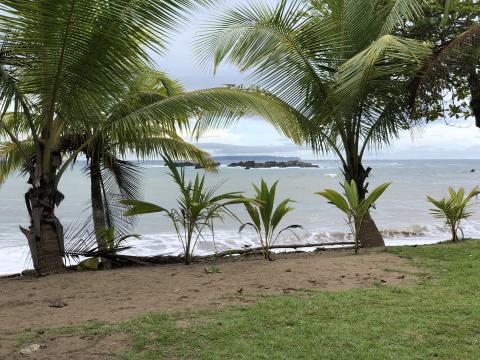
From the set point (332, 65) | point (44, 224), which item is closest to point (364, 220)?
point (332, 65)

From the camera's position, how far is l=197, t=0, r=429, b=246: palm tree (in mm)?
7176

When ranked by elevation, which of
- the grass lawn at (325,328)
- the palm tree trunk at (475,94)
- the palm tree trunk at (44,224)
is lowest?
the grass lawn at (325,328)

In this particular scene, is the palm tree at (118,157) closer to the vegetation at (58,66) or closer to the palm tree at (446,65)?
the vegetation at (58,66)

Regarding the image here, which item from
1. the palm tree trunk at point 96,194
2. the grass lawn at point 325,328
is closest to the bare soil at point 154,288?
the grass lawn at point 325,328

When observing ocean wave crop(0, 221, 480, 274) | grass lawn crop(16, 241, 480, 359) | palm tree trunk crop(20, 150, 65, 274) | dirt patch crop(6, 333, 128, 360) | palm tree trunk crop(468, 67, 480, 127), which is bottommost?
ocean wave crop(0, 221, 480, 274)

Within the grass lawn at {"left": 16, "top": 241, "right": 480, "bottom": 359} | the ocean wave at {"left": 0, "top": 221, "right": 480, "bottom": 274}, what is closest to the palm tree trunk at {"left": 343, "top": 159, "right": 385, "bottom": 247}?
the ocean wave at {"left": 0, "top": 221, "right": 480, "bottom": 274}

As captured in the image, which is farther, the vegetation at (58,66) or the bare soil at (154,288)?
the vegetation at (58,66)

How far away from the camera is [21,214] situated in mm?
18375

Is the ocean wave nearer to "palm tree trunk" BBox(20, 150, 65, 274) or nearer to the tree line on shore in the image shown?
the tree line on shore

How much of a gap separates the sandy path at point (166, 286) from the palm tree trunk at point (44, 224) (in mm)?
415

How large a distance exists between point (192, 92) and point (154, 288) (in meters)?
2.47

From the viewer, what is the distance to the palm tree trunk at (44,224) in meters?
6.05

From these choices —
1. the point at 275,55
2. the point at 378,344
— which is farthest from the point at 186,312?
the point at 275,55

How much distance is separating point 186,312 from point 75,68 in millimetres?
2943
